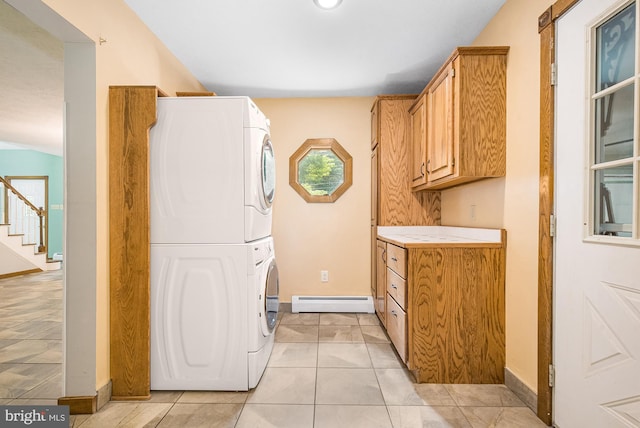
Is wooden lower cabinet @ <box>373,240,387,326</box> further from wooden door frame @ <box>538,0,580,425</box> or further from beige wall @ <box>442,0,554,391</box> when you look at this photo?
wooden door frame @ <box>538,0,580,425</box>

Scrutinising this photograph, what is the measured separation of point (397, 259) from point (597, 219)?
3.75ft

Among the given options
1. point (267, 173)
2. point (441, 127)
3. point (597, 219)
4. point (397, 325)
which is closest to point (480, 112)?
point (441, 127)

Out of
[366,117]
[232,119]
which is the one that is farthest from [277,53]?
[366,117]

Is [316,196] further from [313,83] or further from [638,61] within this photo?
[638,61]

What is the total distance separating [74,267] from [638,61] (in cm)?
263

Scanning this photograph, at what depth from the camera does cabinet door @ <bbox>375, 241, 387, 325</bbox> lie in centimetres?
273

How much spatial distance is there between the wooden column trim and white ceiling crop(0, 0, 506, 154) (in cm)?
77

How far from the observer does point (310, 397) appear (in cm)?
184

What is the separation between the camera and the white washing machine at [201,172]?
1.87 meters

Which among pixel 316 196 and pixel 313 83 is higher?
pixel 313 83

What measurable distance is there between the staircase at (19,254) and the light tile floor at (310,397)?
4.17 metres

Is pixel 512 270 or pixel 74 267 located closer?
pixel 74 267

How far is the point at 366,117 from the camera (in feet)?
11.8

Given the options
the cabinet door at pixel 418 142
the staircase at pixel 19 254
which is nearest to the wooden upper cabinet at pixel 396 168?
the cabinet door at pixel 418 142
